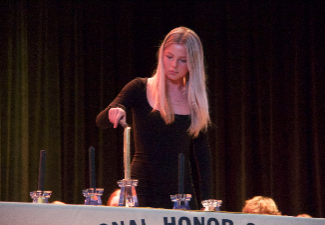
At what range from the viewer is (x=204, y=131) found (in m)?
1.62

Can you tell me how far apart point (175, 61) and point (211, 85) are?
116 inches

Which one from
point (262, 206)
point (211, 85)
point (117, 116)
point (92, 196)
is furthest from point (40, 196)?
point (211, 85)

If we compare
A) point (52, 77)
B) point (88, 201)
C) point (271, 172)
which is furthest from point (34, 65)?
point (88, 201)

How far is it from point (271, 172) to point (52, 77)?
2.55m

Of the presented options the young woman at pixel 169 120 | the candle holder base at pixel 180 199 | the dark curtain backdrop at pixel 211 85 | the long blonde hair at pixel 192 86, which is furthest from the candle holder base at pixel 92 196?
the dark curtain backdrop at pixel 211 85

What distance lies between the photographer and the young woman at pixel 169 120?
149 centimetres

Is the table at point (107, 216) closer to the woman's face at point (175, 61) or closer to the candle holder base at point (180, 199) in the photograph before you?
the candle holder base at point (180, 199)

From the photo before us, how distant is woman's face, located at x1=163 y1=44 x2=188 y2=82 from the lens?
157 cm

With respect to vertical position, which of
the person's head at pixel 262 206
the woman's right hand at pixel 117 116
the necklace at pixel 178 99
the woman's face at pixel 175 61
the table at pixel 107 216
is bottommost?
the person's head at pixel 262 206

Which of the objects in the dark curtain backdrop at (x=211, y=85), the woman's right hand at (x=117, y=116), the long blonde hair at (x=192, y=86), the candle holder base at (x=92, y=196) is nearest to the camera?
the candle holder base at (x=92, y=196)

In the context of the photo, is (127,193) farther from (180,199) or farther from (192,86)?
(192,86)

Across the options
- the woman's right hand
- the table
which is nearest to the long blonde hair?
the woman's right hand

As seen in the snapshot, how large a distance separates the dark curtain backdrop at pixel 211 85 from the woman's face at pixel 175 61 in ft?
8.99

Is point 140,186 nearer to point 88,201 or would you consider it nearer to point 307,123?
point 88,201
